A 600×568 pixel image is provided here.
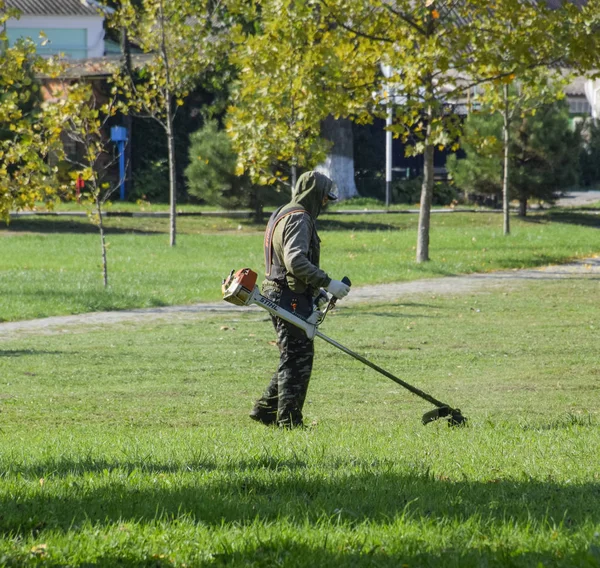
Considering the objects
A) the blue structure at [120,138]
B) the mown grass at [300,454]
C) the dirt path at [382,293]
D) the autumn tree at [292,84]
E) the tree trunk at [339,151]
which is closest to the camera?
the mown grass at [300,454]

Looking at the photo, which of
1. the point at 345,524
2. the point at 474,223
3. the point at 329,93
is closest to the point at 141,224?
the point at 474,223

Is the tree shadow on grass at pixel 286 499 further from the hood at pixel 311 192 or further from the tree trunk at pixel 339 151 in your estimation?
the tree trunk at pixel 339 151

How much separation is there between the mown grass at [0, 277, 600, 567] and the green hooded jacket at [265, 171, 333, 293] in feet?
3.51

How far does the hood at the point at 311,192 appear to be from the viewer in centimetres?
756

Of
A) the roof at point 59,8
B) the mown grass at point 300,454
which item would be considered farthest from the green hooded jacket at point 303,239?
the roof at point 59,8

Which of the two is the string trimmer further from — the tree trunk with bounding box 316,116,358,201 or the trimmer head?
the tree trunk with bounding box 316,116,358,201

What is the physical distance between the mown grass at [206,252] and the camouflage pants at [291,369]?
7658mm

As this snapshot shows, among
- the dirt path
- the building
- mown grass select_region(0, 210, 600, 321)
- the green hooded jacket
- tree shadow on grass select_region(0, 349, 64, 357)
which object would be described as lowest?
tree shadow on grass select_region(0, 349, 64, 357)

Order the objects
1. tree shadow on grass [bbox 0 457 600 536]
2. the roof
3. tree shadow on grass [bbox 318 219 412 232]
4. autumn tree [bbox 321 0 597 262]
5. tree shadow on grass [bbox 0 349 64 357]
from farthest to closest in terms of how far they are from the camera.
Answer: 1. the roof
2. tree shadow on grass [bbox 318 219 412 232]
3. autumn tree [bbox 321 0 597 262]
4. tree shadow on grass [bbox 0 349 64 357]
5. tree shadow on grass [bbox 0 457 600 536]

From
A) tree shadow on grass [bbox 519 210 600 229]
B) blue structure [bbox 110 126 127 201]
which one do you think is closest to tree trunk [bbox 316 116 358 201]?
blue structure [bbox 110 126 127 201]

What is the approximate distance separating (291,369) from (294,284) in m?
0.62

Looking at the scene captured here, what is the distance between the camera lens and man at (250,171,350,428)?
24.5ft

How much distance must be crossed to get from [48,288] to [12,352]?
5655mm

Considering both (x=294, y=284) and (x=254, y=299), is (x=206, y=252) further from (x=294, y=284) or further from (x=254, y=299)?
(x=254, y=299)
